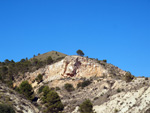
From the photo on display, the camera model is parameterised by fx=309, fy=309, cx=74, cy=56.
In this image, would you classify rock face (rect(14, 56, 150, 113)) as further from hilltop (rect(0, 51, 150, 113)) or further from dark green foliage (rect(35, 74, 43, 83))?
dark green foliage (rect(35, 74, 43, 83))

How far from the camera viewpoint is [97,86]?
251 feet

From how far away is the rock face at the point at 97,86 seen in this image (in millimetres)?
51906

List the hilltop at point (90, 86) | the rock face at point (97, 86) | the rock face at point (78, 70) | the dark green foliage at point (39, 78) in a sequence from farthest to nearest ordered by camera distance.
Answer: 1. the dark green foliage at point (39, 78)
2. the rock face at point (78, 70)
3. the hilltop at point (90, 86)
4. the rock face at point (97, 86)

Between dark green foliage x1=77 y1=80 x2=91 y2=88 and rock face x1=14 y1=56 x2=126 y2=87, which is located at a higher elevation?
rock face x1=14 y1=56 x2=126 y2=87

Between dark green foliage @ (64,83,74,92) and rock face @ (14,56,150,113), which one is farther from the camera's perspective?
dark green foliage @ (64,83,74,92)

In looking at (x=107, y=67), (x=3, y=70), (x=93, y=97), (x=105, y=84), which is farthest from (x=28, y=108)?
(x=3, y=70)

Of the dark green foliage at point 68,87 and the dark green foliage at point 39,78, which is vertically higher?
the dark green foliage at point 39,78

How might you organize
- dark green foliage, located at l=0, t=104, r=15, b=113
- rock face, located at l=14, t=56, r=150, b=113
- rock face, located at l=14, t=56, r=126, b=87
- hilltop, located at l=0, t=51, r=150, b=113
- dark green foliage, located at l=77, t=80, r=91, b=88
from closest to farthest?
1. dark green foliage, located at l=0, t=104, r=15, b=113
2. rock face, located at l=14, t=56, r=150, b=113
3. hilltop, located at l=0, t=51, r=150, b=113
4. dark green foliage, located at l=77, t=80, r=91, b=88
5. rock face, located at l=14, t=56, r=126, b=87

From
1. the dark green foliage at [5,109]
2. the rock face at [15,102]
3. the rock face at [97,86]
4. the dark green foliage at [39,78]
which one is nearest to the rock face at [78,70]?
the rock face at [97,86]

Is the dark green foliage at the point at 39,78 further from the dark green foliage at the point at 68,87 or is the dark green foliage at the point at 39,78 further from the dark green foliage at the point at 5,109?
the dark green foliage at the point at 5,109

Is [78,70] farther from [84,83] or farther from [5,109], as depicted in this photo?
[5,109]

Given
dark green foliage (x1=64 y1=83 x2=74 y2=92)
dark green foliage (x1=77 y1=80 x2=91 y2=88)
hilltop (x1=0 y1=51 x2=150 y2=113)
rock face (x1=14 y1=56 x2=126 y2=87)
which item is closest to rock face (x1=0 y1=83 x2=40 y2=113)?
hilltop (x1=0 y1=51 x2=150 y2=113)

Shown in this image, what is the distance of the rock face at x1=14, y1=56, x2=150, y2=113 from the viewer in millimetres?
51906

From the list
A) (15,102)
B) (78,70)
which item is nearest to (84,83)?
(78,70)
